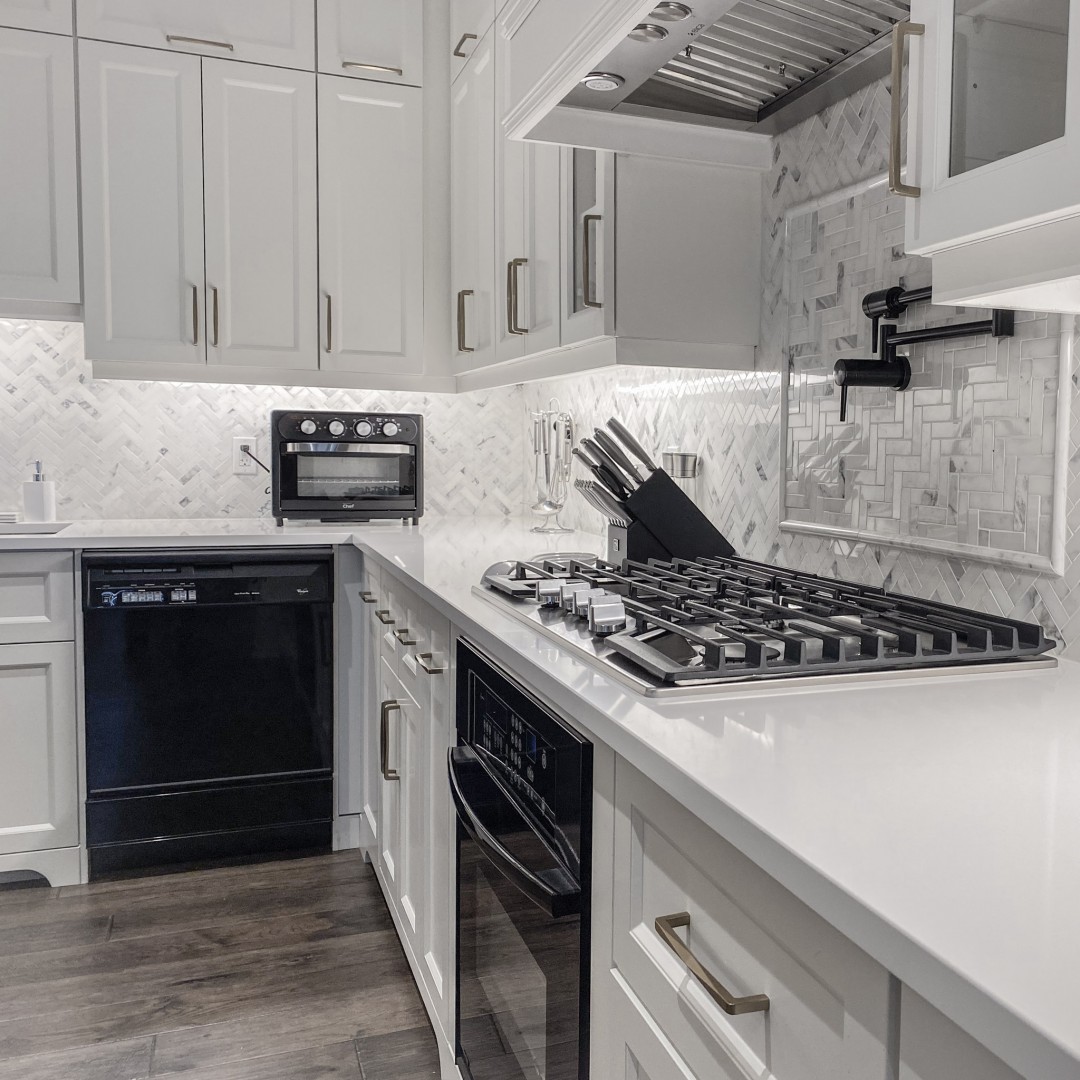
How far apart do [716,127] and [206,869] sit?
2.26 meters

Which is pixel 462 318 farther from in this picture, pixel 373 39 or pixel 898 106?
pixel 898 106

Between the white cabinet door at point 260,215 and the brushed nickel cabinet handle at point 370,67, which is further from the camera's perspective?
the brushed nickel cabinet handle at point 370,67

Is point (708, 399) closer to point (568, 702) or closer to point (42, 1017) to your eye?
point (568, 702)

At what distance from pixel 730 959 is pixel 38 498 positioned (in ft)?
8.24

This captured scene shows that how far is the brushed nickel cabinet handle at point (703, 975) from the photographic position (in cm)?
71

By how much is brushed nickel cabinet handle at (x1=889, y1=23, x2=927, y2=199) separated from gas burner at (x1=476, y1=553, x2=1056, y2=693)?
1.57ft

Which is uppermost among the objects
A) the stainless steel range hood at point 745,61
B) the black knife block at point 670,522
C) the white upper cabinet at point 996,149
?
→ the stainless steel range hood at point 745,61

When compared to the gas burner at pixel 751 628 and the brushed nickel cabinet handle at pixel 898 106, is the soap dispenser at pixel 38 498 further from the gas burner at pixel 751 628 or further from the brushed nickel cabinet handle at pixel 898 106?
the brushed nickel cabinet handle at pixel 898 106

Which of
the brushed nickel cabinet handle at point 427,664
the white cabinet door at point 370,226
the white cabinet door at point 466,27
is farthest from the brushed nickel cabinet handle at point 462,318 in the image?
the brushed nickel cabinet handle at point 427,664

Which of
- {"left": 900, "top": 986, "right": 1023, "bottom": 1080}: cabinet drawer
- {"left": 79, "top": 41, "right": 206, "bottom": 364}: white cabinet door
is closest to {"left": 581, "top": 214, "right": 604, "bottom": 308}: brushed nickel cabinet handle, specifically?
{"left": 79, "top": 41, "right": 206, "bottom": 364}: white cabinet door

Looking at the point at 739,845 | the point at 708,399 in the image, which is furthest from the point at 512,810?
the point at 708,399

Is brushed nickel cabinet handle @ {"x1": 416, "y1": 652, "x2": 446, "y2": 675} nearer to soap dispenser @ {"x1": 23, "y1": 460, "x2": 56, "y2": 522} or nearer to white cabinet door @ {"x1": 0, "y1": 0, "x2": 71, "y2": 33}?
soap dispenser @ {"x1": 23, "y1": 460, "x2": 56, "y2": 522}

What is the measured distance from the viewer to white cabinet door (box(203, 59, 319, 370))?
2.79m

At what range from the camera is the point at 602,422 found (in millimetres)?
2762
